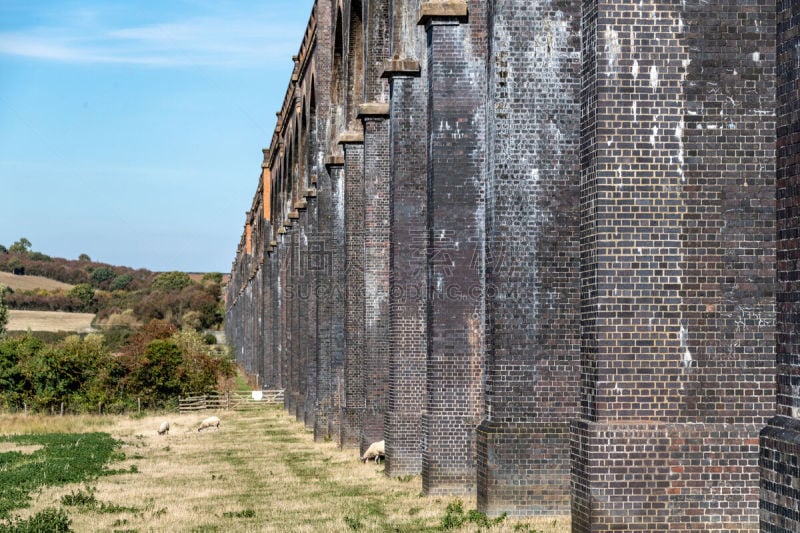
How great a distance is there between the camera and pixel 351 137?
1107 inches

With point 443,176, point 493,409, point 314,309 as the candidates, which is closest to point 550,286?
point 493,409

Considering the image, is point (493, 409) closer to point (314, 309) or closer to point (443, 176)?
point (443, 176)

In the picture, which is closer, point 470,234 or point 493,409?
point 493,409

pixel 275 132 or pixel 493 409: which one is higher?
pixel 275 132

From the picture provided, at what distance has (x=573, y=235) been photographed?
15469mm

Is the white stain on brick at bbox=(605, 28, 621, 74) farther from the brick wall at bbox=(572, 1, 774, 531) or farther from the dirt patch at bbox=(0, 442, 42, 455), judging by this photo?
the dirt patch at bbox=(0, 442, 42, 455)

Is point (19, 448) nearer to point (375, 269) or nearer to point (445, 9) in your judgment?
point (375, 269)

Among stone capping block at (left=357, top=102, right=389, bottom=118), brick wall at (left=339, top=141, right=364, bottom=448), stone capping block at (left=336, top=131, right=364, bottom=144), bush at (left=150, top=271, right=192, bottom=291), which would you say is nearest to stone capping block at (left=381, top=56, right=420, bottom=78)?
stone capping block at (left=357, top=102, right=389, bottom=118)

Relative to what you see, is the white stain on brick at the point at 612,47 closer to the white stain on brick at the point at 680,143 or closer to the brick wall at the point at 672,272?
the brick wall at the point at 672,272

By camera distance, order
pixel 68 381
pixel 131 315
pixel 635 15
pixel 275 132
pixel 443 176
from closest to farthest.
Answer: pixel 635 15 < pixel 443 176 < pixel 68 381 < pixel 275 132 < pixel 131 315

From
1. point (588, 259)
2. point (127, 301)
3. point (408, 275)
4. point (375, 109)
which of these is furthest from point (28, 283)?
point (588, 259)

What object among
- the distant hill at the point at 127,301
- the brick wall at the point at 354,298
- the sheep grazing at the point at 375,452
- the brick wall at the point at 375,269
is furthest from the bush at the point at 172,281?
the sheep grazing at the point at 375,452

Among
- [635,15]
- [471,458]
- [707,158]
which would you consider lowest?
[471,458]

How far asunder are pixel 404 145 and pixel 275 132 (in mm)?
42683
